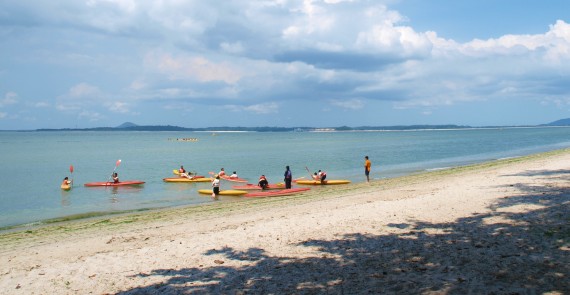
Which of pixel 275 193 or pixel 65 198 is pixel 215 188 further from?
pixel 65 198

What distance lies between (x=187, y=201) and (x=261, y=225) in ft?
45.3

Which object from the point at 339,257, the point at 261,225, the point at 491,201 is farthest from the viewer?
the point at 491,201

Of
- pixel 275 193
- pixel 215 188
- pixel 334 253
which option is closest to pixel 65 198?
pixel 215 188

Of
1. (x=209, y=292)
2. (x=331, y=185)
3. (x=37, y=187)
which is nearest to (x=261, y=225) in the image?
(x=209, y=292)

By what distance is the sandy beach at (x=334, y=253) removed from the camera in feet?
24.3

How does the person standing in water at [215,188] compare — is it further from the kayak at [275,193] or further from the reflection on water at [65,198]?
the reflection on water at [65,198]

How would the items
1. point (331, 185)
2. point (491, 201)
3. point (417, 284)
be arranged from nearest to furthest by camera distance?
point (417, 284)
point (491, 201)
point (331, 185)

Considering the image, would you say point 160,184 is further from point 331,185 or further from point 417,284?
point 417,284

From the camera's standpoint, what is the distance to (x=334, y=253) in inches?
366

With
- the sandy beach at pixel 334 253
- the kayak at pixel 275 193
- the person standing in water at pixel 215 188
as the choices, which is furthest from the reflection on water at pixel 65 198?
the sandy beach at pixel 334 253

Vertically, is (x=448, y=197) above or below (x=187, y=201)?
above

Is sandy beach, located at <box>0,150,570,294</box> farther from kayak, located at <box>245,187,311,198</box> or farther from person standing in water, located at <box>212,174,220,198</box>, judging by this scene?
person standing in water, located at <box>212,174,220,198</box>

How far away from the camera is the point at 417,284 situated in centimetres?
711

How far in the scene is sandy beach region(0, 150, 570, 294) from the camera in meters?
7.40
